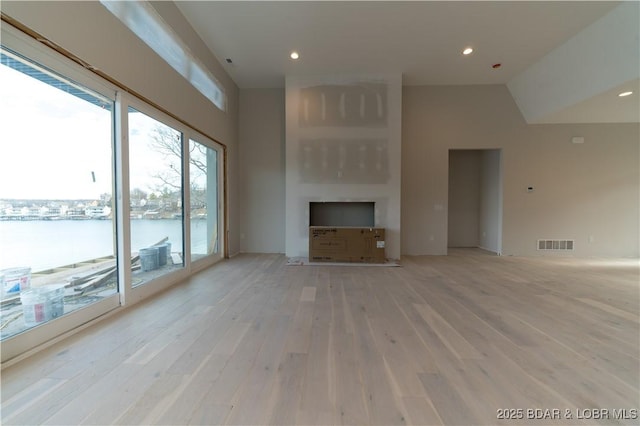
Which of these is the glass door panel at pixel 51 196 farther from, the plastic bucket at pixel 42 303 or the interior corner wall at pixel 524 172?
the interior corner wall at pixel 524 172

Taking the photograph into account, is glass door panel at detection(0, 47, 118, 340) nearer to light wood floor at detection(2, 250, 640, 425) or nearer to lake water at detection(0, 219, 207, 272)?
lake water at detection(0, 219, 207, 272)

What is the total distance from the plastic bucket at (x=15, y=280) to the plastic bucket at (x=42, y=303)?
44 mm

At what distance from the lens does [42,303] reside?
1.84 m

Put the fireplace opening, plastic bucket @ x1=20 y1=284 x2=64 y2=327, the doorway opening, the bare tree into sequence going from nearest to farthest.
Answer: plastic bucket @ x1=20 y1=284 x2=64 y2=327 → the bare tree → the fireplace opening → the doorway opening

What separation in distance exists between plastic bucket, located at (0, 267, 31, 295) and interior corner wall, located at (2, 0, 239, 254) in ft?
5.44

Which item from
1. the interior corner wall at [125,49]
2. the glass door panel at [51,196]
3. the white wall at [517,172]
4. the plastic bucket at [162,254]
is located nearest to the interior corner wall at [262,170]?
the white wall at [517,172]

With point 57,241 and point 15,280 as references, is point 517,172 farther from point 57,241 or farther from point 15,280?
point 15,280

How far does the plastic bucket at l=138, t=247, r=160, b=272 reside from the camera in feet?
9.19

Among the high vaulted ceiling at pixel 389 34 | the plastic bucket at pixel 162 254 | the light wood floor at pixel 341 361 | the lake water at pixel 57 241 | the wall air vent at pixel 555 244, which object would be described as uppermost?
the high vaulted ceiling at pixel 389 34

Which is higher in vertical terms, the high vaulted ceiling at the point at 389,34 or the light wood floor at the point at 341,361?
the high vaulted ceiling at the point at 389,34

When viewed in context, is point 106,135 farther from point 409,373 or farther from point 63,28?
point 409,373

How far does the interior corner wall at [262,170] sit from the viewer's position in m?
5.56

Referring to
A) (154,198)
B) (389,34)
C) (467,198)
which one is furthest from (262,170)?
(467,198)

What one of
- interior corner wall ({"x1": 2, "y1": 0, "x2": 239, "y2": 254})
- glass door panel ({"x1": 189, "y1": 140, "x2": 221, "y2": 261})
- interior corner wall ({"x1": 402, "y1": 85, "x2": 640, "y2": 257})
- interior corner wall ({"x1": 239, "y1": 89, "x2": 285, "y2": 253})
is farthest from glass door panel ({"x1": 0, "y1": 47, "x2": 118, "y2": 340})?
interior corner wall ({"x1": 402, "y1": 85, "x2": 640, "y2": 257})
